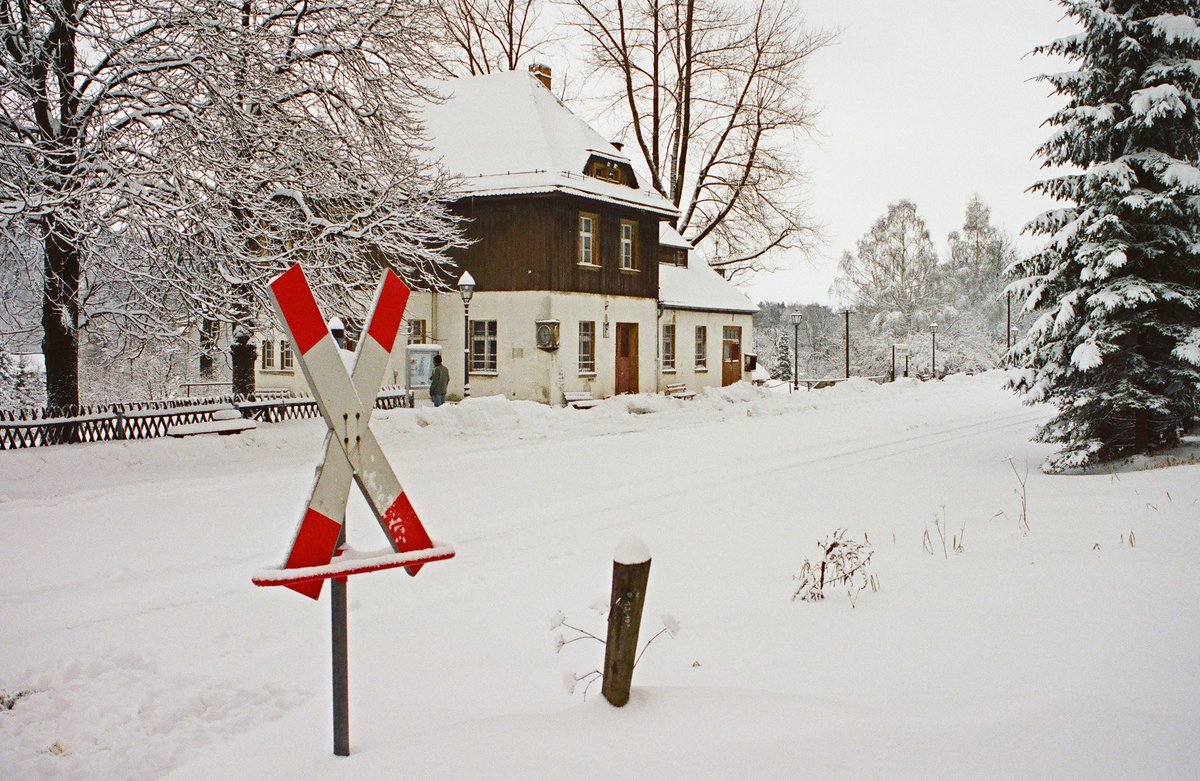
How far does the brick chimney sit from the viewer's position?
106ft

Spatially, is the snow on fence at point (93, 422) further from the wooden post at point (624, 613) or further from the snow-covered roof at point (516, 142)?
the wooden post at point (624, 613)

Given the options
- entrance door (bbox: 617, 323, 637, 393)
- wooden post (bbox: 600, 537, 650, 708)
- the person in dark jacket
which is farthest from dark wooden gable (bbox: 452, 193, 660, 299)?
wooden post (bbox: 600, 537, 650, 708)

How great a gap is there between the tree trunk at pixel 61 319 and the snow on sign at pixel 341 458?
13.1 metres

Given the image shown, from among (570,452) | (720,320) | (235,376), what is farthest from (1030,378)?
(720,320)

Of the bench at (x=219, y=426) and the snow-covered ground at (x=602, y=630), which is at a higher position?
the bench at (x=219, y=426)

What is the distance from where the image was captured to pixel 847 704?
152 inches

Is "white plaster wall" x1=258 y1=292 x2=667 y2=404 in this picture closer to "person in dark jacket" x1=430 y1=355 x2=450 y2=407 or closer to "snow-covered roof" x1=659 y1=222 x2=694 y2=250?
"person in dark jacket" x1=430 y1=355 x2=450 y2=407

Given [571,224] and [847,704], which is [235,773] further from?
[571,224]

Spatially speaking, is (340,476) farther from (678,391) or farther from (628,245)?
(678,391)

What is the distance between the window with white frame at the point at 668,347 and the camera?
31906 mm

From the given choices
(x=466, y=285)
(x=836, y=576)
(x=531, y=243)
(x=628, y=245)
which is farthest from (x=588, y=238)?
(x=836, y=576)

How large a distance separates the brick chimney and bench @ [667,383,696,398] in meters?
12.6

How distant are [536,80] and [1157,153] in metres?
22.0

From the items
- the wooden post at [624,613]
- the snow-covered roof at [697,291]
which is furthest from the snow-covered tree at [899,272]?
the wooden post at [624,613]
